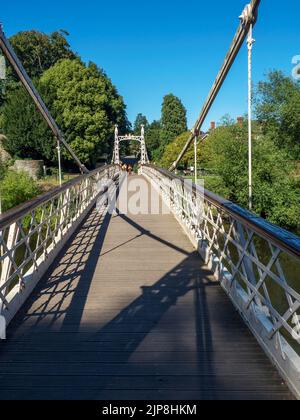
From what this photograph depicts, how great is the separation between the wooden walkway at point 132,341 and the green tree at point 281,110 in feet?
49.7

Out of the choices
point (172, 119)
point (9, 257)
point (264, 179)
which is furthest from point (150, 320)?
point (172, 119)

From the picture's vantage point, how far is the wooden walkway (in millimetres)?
2268

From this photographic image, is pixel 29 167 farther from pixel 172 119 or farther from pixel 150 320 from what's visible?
pixel 150 320

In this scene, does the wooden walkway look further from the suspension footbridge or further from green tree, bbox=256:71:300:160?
green tree, bbox=256:71:300:160

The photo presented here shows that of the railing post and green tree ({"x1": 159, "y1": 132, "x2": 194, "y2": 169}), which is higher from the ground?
green tree ({"x1": 159, "y1": 132, "x2": 194, "y2": 169})

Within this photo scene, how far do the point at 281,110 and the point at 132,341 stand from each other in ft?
58.8

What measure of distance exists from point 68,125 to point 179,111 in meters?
21.7

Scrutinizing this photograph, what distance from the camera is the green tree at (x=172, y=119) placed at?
48.0 metres

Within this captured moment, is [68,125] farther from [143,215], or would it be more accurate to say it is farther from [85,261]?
[85,261]

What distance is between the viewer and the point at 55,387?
2.28 m

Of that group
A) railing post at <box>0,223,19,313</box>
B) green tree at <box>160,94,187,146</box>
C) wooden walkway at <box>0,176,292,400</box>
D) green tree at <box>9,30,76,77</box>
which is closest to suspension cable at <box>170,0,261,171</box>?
wooden walkway at <box>0,176,292,400</box>

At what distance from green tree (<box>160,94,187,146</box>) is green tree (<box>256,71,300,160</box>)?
26.9 m

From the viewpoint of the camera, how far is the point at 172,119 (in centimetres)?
4831

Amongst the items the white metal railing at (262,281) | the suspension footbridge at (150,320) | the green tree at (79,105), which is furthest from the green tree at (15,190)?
the white metal railing at (262,281)
